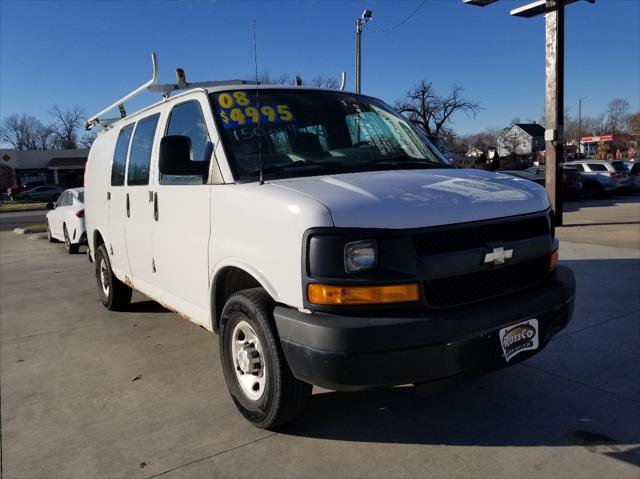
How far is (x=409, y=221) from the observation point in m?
2.62

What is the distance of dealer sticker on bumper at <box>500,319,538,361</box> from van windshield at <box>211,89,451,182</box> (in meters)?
1.32

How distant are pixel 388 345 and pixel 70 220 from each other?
1115cm

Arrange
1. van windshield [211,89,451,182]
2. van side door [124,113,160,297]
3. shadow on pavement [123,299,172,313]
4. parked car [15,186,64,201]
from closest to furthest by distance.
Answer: van windshield [211,89,451,182], van side door [124,113,160,297], shadow on pavement [123,299,172,313], parked car [15,186,64,201]

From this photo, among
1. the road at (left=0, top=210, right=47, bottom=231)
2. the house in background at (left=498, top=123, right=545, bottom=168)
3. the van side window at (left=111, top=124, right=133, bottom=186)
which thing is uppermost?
the house in background at (left=498, top=123, right=545, bottom=168)

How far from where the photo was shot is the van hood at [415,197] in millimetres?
2615

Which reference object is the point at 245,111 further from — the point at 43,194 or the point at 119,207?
the point at 43,194

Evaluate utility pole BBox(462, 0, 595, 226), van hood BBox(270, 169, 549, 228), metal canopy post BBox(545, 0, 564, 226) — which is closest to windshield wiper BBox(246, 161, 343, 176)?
van hood BBox(270, 169, 549, 228)

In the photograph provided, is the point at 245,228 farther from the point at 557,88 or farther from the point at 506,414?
the point at 557,88

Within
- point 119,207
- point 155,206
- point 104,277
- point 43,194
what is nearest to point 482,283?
point 155,206

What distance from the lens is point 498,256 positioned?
9.37ft

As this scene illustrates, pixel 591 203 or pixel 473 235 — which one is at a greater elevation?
pixel 473 235

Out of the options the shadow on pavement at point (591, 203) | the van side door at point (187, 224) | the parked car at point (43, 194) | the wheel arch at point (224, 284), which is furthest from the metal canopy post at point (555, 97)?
the parked car at point (43, 194)

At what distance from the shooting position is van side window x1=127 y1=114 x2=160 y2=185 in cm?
452

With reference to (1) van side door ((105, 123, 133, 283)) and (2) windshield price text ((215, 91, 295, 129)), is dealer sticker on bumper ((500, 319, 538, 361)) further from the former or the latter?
(1) van side door ((105, 123, 133, 283))
